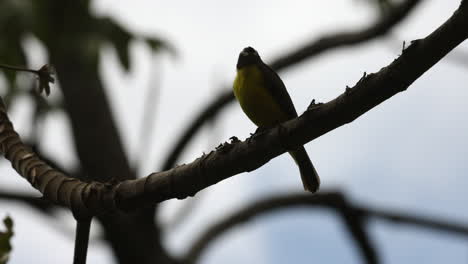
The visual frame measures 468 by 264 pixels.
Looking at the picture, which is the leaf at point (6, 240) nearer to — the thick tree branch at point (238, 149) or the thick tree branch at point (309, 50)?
the thick tree branch at point (238, 149)

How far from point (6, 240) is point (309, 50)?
5907 millimetres

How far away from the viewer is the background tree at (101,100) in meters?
6.13

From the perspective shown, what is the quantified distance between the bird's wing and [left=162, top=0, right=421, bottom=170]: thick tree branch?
2673 mm

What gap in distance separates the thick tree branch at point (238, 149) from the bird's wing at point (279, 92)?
1481mm

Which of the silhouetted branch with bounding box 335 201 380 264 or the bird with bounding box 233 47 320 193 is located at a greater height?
the silhouetted branch with bounding box 335 201 380 264

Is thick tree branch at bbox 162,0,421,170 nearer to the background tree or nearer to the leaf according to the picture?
the background tree

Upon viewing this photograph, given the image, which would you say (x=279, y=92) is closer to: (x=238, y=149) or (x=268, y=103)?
(x=268, y=103)

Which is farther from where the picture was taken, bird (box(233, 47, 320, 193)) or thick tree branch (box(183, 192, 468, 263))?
thick tree branch (box(183, 192, 468, 263))

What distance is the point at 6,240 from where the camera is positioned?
2547 millimetres

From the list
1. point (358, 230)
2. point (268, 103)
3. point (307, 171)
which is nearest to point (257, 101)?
point (268, 103)

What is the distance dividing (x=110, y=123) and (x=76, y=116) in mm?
411

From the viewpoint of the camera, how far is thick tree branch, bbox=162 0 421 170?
708 centimetres

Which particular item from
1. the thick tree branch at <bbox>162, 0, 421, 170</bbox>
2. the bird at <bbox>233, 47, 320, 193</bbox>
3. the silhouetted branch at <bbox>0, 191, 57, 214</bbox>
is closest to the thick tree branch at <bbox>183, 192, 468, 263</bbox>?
the thick tree branch at <bbox>162, 0, 421, 170</bbox>

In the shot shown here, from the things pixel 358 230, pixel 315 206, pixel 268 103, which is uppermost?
pixel 315 206
